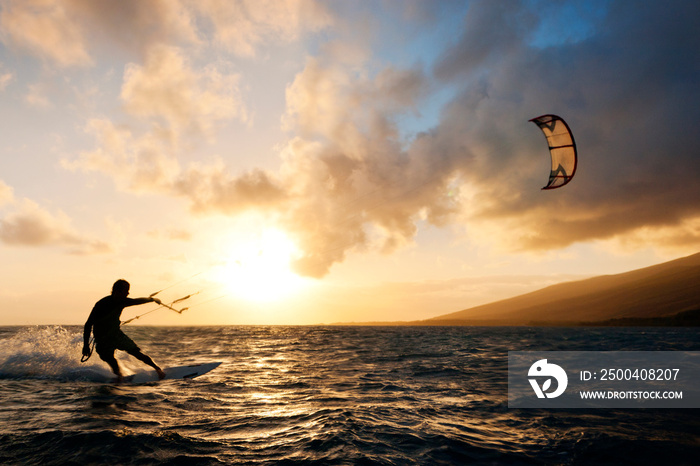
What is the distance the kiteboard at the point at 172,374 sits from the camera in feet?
39.4

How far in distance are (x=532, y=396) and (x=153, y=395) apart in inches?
408

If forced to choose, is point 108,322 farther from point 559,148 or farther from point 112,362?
point 559,148

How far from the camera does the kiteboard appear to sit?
39.4ft

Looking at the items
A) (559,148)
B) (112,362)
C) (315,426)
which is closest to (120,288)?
(112,362)

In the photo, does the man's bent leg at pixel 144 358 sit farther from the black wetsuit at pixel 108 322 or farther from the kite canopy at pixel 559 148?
the kite canopy at pixel 559 148

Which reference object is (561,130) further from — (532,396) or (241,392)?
(241,392)

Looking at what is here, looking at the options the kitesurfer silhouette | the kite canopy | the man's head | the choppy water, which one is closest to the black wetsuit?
the kitesurfer silhouette

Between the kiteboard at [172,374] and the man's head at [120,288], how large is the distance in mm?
3078

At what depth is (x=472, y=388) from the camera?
438 inches

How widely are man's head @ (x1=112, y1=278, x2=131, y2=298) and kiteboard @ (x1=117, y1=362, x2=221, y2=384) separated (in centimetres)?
308

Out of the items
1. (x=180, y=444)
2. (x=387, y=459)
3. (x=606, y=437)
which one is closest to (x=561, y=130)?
(x=606, y=437)

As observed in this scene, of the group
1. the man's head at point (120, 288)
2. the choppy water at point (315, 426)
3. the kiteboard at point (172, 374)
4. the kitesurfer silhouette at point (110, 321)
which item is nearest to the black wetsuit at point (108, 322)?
the kitesurfer silhouette at point (110, 321)

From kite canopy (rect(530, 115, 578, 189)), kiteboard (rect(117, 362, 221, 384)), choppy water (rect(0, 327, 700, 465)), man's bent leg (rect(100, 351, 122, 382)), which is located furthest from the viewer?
kite canopy (rect(530, 115, 578, 189))

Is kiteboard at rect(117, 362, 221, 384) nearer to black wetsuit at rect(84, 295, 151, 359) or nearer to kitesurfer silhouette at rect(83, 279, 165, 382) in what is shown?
kitesurfer silhouette at rect(83, 279, 165, 382)
